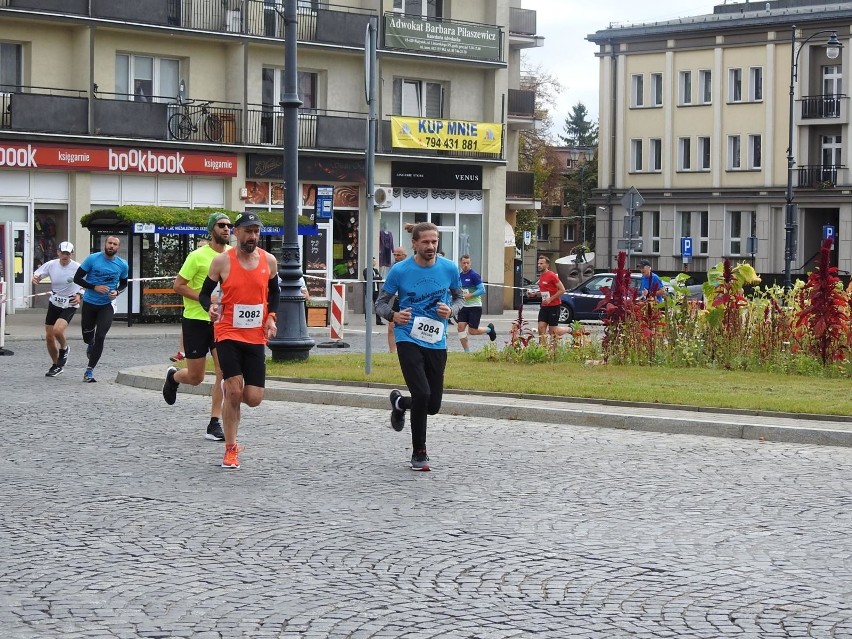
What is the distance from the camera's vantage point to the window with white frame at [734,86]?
69062 millimetres

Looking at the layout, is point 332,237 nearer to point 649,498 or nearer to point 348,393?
point 348,393

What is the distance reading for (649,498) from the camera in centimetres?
Answer: 981

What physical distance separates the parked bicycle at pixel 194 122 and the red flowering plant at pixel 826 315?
81.2ft

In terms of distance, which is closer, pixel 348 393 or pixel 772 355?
pixel 348 393

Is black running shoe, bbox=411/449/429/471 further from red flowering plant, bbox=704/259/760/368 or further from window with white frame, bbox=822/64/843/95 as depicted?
window with white frame, bbox=822/64/843/95

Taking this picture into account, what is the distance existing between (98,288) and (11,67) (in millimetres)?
20757

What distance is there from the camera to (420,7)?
46.5 metres

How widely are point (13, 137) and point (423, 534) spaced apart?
1224 inches

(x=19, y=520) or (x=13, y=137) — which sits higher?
(x=13, y=137)

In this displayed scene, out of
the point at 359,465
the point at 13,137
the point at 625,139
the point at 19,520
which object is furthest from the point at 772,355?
the point at 625,139

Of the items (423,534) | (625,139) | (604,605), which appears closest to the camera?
(604,605)

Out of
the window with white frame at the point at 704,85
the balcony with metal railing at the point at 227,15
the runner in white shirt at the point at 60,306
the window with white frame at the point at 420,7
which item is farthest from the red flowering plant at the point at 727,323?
the window with white frame at the point at 704,85

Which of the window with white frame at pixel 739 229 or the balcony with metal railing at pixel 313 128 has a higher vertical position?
the balcony with metal railing at pixel 313 128

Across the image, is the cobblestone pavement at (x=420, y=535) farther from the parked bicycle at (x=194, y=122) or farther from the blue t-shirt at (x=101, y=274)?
the parked bicycle at (x=194, y=122)
